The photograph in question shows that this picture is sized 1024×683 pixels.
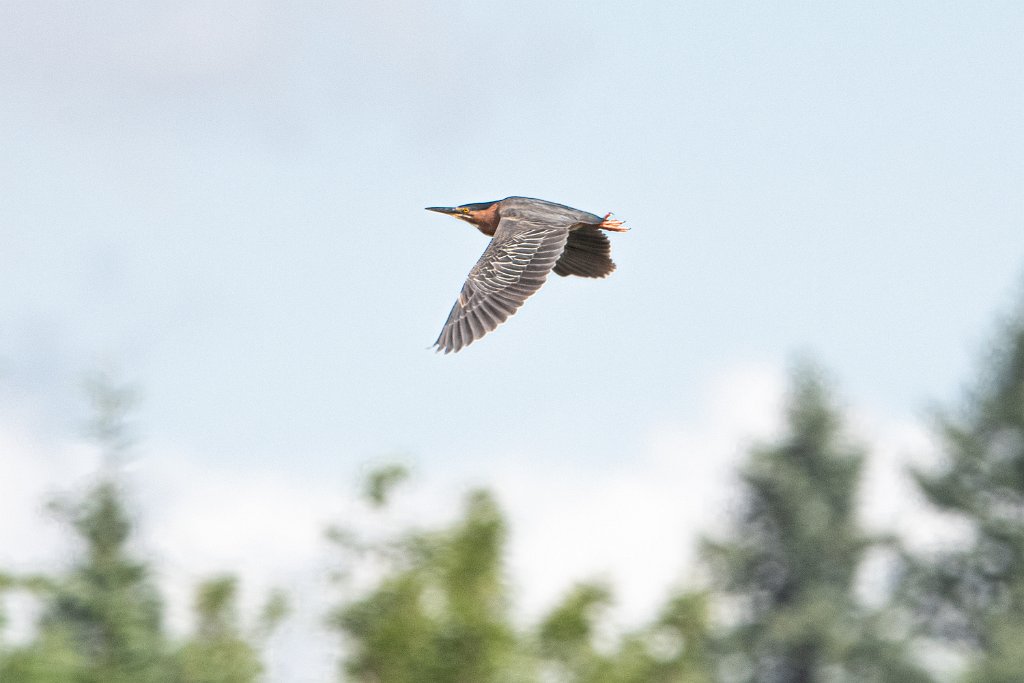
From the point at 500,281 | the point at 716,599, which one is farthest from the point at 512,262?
the point at 716,599

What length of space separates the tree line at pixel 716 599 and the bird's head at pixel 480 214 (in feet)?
24.6

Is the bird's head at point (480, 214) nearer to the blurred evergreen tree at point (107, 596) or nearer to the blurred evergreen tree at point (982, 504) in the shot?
the blurred evergreen tree at point (107, 596)

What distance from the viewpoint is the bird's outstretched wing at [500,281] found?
38.4 feet

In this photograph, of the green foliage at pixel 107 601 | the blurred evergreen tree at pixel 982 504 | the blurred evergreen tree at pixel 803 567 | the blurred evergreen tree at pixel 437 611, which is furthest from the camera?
the blurred evergreen tree at pixel 982 504

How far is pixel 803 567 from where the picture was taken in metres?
50.3

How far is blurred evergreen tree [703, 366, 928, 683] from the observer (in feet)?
158

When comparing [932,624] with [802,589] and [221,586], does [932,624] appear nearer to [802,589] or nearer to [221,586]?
[802,589]

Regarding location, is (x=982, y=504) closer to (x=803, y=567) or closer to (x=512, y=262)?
(x=803, y=567)

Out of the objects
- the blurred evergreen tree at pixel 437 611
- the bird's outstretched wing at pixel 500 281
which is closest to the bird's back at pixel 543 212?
the bird's outstretched wing at pixel 500 281

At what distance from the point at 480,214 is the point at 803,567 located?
38.4m

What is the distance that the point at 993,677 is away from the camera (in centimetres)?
4394

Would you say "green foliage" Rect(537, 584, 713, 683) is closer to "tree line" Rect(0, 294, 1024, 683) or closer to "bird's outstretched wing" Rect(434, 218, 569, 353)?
"tree line" Rect(0, 294, 1024, 683)

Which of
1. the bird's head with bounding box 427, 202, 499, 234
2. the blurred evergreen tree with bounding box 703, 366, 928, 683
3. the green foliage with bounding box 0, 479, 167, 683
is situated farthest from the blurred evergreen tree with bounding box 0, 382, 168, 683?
the blurred evergreen tree with bounding box 703, 366, 928, 683

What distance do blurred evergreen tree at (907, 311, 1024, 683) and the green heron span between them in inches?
1510
